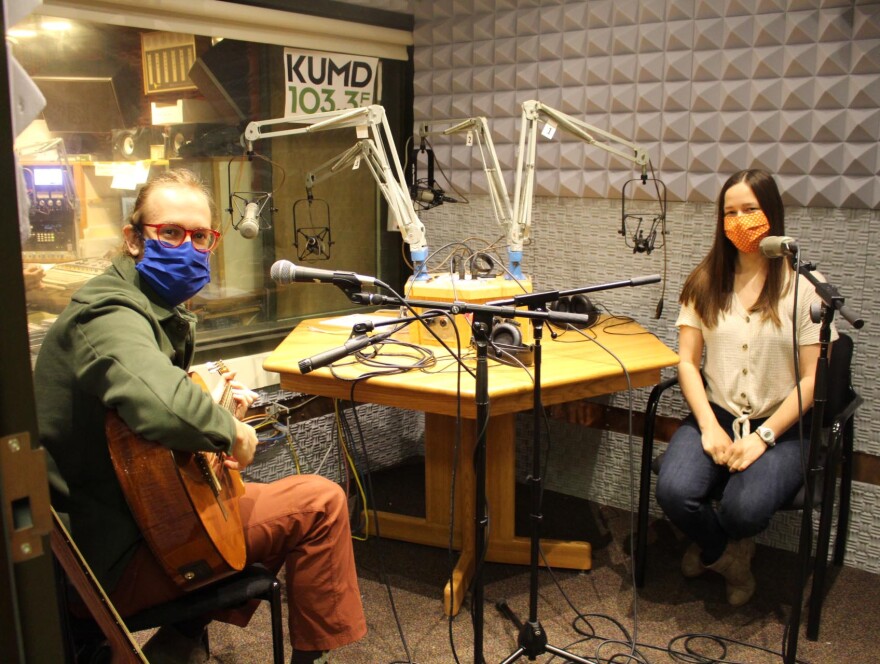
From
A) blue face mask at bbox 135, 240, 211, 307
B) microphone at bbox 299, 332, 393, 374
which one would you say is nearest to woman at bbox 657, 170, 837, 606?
microphone at bbox 299, 332, 393, 374

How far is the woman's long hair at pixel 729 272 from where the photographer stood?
2.56 meters

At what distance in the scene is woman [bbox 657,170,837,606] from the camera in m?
2.54

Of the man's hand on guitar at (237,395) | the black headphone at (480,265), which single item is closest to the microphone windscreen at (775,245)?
the black headphone at (480,265)

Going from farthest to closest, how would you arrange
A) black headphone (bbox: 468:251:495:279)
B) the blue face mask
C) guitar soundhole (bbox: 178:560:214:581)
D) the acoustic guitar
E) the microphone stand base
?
black headphone (bbox: 468:251:495:279), the microphone stand base, the blue face mask, guitar soundhole (bbox: 178:560:214:581), the acoustic guitar

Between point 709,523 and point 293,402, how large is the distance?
1768 millimetres

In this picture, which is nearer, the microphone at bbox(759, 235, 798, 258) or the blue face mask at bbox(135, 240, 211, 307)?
the blue face mask at bbox(135, 240, 211, 307)

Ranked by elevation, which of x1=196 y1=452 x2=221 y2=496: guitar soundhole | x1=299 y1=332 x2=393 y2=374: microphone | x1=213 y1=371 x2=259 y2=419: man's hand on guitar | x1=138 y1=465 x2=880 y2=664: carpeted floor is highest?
x1=299 y1=332 x2=393 y2=374: microphone

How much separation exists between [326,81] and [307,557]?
2.28 metres

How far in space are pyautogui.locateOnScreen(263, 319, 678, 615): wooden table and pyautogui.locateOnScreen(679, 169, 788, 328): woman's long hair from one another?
23cm

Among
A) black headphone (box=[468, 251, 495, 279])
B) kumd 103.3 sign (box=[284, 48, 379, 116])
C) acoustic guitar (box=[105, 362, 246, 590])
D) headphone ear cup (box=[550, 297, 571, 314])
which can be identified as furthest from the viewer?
kumd 103.3 sign (box=[284, 48, 379, 116])

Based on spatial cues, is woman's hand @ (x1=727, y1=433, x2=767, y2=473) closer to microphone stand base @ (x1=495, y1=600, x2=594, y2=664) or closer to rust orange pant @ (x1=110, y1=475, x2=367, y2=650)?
microphone stand base @ (x1=495, y1=600, x2=594, y2=664)

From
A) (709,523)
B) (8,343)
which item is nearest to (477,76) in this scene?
(709,523)

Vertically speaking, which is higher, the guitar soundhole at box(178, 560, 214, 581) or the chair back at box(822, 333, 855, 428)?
the chair back at box(822, 333, 855, 428)

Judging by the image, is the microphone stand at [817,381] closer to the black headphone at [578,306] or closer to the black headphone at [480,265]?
the black headphone at [578,306]
